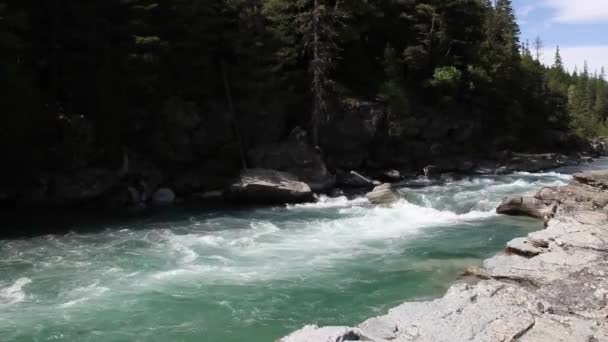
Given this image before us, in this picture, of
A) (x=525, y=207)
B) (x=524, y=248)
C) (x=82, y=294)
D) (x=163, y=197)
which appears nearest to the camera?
(x=82, y=294)

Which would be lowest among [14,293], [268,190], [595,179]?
[14,293]

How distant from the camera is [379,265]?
15.8 m

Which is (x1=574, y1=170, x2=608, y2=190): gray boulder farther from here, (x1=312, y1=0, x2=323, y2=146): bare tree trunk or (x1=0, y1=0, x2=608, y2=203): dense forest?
(x1=312, y1=0, x2=323, y2=146): bare tree trunk

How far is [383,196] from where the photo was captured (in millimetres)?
26188

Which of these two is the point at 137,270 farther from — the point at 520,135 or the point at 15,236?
the point at 520,135

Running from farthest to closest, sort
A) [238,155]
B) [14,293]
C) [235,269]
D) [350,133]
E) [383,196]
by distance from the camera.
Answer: [350,133] → [238,155] → [383,196] → [235,269] → [14,293]

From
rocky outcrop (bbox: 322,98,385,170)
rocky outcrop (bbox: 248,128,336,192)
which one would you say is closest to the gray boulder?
rocky outcrop (bbox: 248,128,336,192)

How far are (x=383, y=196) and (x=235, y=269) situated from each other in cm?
1240

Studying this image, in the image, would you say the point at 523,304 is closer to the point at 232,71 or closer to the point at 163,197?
the point at 163,197

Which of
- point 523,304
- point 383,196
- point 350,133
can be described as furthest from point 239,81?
point 523,304

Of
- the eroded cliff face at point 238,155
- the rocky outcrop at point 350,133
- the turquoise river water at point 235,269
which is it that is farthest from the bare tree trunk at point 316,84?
the turquoise river water at point 235,269

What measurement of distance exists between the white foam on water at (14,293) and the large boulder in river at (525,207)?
59.8ft

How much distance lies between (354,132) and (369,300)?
22.6 metres

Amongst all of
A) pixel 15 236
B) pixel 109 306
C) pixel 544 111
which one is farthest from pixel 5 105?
pixel 544 111
